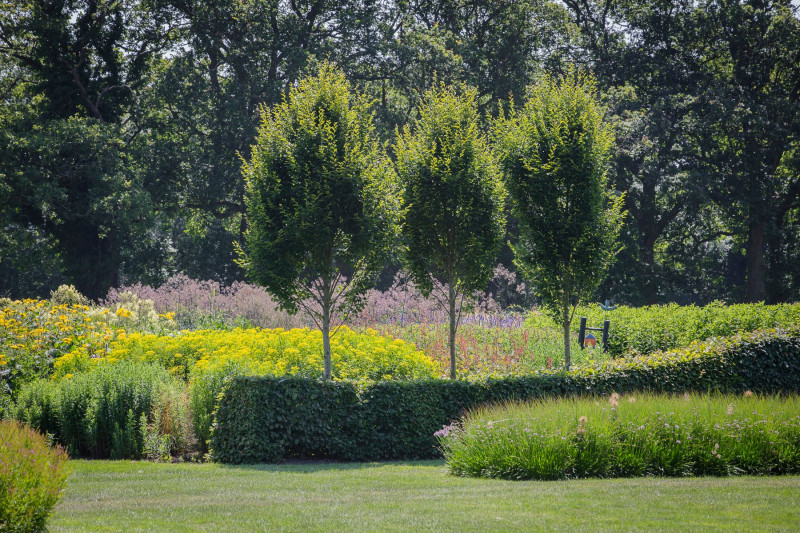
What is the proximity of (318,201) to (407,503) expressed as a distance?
5823 millimetres

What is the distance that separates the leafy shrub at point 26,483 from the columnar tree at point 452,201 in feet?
24.9

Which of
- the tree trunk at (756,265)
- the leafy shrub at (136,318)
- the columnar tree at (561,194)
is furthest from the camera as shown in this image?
the tree trunk at (756,265)

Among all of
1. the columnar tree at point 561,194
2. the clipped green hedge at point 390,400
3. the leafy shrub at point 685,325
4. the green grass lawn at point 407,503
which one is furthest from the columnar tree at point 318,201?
the leafy shrub at point 685,325

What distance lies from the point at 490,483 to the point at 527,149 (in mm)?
7048

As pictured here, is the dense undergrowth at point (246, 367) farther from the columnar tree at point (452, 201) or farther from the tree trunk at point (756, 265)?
the tree trunk at point (756, 265)

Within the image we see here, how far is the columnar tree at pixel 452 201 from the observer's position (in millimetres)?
12289

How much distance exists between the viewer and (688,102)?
2764 centimetres

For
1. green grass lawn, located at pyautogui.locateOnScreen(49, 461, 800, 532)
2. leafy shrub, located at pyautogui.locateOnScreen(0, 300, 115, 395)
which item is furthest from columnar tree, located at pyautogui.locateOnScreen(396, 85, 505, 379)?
leafy shrub, located at pyautogui.locateOnScreen(0, 300, 115, 395)

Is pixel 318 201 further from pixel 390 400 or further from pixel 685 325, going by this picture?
pixel 685 325

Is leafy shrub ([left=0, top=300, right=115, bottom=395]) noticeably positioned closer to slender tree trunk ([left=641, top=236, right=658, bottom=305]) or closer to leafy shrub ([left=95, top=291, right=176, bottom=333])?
leafy shrub ([left=95, top=291, right=176, bottom=333])

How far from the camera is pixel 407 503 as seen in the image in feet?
19.7

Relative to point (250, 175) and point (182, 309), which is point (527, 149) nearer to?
point (250, 175)

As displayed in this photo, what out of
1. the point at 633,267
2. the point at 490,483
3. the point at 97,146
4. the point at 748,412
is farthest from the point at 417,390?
the point at 633,267

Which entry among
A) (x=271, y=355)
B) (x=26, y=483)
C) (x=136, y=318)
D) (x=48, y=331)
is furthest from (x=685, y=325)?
(x=26, y=483)
